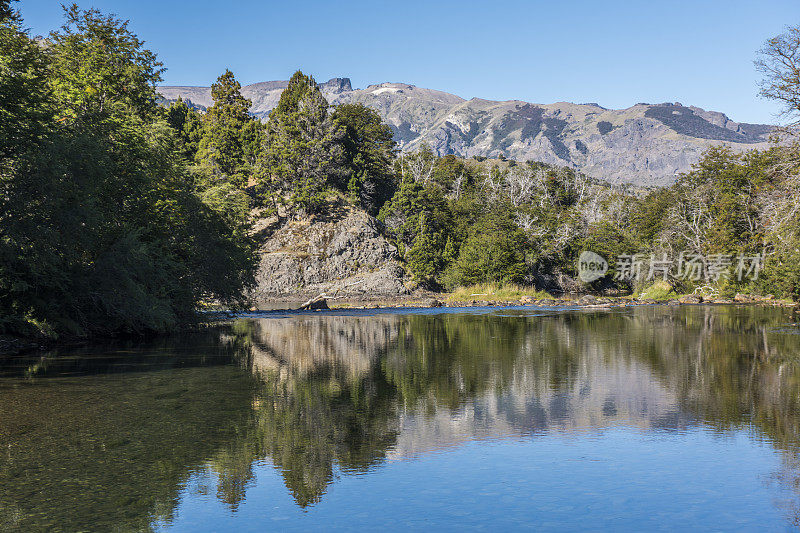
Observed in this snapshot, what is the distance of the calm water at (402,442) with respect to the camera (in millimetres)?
7020

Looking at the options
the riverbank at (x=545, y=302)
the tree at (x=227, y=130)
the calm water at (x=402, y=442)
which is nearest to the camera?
the calm water at (x=402, y=442)

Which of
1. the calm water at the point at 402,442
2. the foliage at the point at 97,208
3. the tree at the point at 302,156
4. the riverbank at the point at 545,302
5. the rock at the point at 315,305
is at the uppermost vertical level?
the tree at the point at 302,156

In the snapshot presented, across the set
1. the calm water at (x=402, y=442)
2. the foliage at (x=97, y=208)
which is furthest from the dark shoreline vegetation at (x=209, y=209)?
the calm water at (x=402, y=442)

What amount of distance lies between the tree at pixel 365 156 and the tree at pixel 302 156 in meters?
2.90

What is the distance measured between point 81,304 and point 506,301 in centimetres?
4344

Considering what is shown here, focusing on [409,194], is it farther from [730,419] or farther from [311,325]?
[730,419]

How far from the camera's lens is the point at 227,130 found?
84875mm

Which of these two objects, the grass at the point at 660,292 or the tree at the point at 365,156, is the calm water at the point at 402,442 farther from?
the tree at the point at 365,156

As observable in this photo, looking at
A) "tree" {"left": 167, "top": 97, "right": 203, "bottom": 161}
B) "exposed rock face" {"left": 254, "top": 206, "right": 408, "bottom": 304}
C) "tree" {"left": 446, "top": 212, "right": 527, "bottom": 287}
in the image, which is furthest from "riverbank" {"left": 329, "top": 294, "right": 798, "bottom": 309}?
"tree" {"left": 167, "top": 97, "right": 203, "bottom": 161}

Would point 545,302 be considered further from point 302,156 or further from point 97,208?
point 97,208

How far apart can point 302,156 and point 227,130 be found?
11941 millimetres

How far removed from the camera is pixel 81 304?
2580 cm

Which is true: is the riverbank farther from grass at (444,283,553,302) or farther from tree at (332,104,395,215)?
tree at (332,104,395,215)

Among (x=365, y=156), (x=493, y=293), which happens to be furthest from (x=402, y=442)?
(x=365, y=156)
